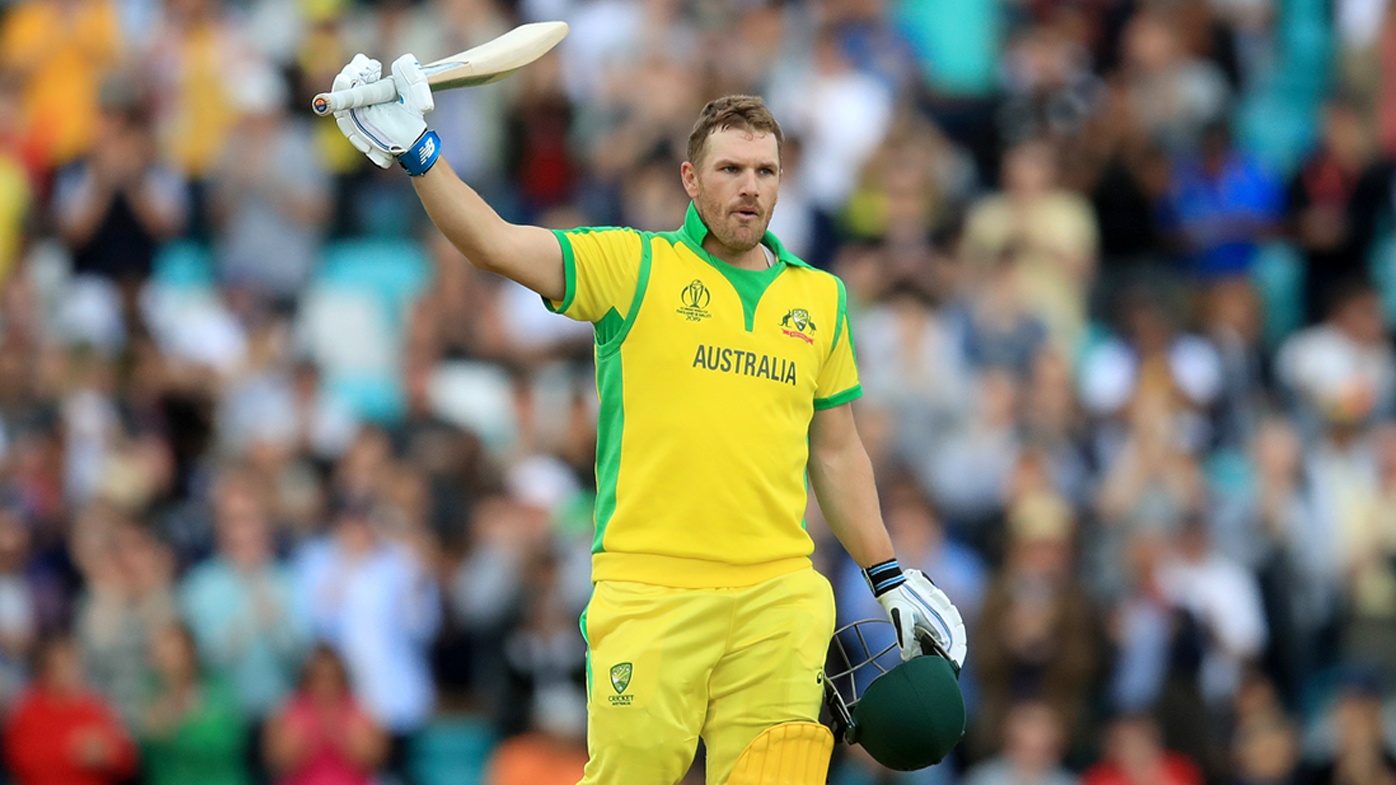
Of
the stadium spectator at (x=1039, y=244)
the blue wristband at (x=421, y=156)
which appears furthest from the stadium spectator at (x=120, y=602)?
the blue wristband at (x=421, y=156)

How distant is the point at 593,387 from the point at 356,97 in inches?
244

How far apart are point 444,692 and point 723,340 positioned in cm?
534

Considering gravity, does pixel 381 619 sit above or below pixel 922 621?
below

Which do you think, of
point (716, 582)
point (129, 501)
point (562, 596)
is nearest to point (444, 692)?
point (562, 596)

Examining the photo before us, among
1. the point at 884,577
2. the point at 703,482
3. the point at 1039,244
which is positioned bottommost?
the point at 884,577

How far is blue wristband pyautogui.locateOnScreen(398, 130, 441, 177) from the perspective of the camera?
17.1 feet

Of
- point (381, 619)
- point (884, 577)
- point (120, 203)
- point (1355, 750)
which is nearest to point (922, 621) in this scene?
point (884, 577)

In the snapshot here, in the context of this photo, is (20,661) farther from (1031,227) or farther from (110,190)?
(1031,227)

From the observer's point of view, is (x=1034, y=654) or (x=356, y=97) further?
(x=1034, y=654)

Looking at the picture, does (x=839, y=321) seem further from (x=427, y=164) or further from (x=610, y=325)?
(x=427, y=164)

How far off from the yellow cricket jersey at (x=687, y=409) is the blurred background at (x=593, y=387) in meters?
4.35

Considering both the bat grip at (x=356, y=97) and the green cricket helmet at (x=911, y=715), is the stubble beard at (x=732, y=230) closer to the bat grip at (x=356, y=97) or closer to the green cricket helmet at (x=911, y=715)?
the bat grip at (x=356, y=97)

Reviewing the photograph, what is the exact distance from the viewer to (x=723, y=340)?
5656 millimetres

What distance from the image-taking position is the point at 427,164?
17.2 feet
